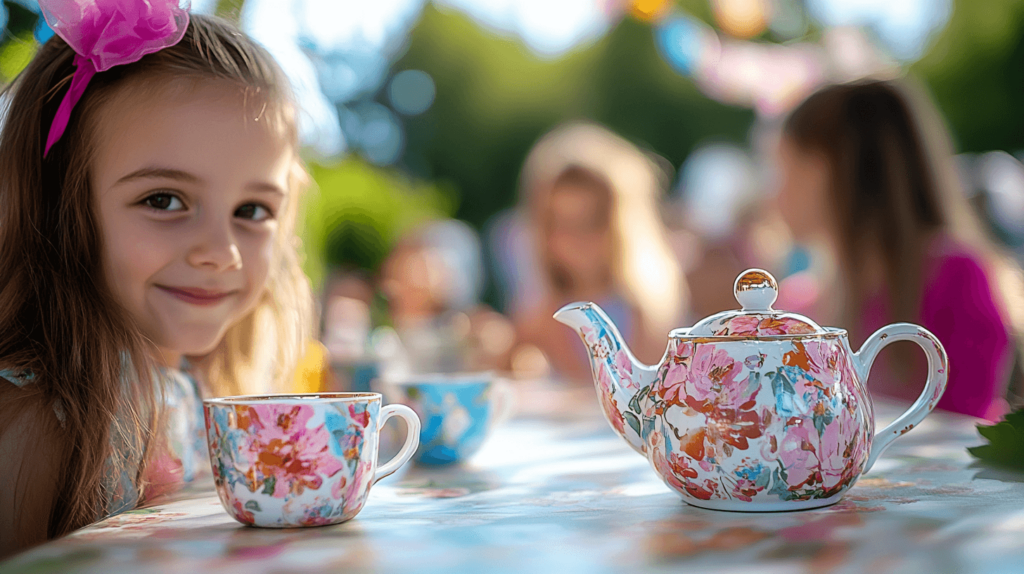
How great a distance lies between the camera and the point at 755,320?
69cm

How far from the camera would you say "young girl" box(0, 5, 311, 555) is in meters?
0.81

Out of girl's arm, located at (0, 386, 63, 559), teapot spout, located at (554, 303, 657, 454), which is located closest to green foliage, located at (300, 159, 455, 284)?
girl's arm, located at (0, 386, 63, 559)

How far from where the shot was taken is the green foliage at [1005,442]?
825mm

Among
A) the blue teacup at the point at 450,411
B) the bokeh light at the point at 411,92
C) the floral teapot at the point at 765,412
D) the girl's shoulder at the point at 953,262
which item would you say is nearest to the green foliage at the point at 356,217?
the girl's shoulder at the point at 953,262

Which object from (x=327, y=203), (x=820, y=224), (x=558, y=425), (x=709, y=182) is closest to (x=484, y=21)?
(x=709, y=182)

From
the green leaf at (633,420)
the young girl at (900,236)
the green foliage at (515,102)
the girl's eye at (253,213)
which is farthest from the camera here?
the green foliage at (515,102)

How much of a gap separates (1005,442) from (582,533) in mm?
524

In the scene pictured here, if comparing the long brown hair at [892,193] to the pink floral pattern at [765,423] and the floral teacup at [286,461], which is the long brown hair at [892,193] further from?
the floral teacup at [286,461]

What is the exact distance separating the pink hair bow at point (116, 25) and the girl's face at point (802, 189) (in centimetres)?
→ 175

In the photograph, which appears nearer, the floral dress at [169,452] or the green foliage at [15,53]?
the floral dress at [169,452]

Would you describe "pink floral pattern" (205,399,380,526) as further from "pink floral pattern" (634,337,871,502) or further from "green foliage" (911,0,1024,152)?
"green foliage" (911,0,1024,152)

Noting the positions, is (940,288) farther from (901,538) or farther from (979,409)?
(901,538)

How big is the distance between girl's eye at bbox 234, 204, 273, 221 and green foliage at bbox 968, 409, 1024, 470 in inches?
35.7

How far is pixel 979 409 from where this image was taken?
1.79 meters
